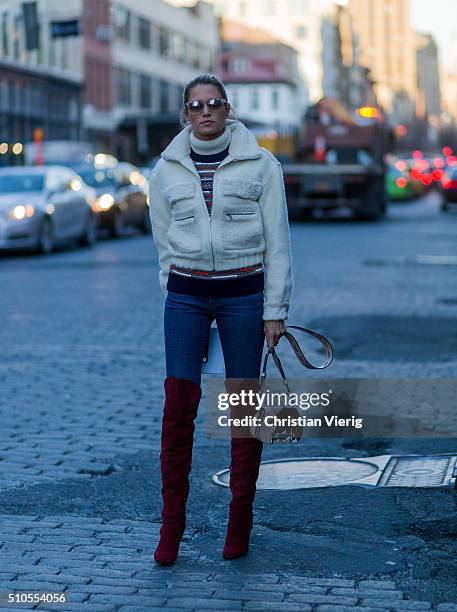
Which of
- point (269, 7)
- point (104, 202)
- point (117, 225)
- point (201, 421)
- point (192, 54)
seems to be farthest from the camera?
point (269, 7)

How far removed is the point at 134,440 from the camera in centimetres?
783

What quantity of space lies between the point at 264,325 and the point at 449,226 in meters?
30.5

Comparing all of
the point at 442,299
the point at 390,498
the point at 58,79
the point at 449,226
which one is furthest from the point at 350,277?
the point at 58,79

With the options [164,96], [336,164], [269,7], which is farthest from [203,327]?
[269,7]

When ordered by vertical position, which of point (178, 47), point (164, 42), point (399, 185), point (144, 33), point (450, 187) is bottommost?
point (399, 185)

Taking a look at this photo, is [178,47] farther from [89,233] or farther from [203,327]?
[203,327]

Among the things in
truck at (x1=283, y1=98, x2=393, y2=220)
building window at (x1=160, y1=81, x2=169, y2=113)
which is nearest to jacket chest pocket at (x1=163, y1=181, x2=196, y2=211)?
truck at (x1=283, y1=98, x2=393, y2=220)

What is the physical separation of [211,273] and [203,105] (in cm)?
58

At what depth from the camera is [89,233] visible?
91.4ft

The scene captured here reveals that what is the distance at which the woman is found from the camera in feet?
17.1

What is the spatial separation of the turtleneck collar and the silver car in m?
19.4

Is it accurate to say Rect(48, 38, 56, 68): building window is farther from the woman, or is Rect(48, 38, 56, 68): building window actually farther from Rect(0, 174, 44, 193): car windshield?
the woman

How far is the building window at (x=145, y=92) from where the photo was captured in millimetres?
80188

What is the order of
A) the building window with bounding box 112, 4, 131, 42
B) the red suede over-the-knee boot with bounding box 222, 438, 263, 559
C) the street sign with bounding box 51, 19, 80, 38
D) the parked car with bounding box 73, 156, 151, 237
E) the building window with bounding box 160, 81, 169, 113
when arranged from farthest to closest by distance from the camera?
the building window with bounding box 160, 81, 169, 113
the building window with bounding box 112, 4, 131, 42
the street sign with bounding box 51, 19, 80, 38
the parked car with bounding box 73, 156, 151, 237
the red suede over-the-knee boot with bounding box 222, 438, 263, 559
